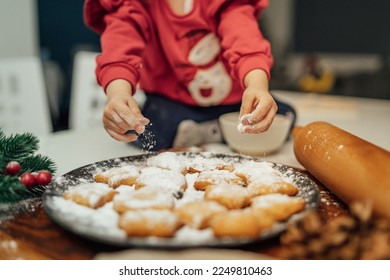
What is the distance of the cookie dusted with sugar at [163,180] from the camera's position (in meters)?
0.60

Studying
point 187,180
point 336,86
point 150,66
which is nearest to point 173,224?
point 187,180

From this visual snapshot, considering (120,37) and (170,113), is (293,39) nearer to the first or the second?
(170,113)

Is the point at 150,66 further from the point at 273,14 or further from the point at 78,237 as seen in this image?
the point at 273,14

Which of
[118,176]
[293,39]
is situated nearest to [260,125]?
[118,176]

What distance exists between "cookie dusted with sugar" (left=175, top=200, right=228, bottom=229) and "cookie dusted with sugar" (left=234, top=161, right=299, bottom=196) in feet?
0.26

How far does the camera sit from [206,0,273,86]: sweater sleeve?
833 millimetres

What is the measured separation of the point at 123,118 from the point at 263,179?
239mm

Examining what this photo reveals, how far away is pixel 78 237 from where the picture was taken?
1.73 ft

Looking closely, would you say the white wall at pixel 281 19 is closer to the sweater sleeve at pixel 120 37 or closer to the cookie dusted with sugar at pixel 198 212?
the sweater sleeve at pixel 120 37

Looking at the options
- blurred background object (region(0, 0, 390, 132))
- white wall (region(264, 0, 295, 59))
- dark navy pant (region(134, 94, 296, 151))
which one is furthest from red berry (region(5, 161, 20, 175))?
white wall (region(264, 0, 295, 59))

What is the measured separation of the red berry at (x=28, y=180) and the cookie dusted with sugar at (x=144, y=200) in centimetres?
17

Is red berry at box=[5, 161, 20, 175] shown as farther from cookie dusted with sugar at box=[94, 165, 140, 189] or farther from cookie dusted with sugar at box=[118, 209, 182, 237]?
cookie dusted with sugar at box=[118, 209, 182, 237]
